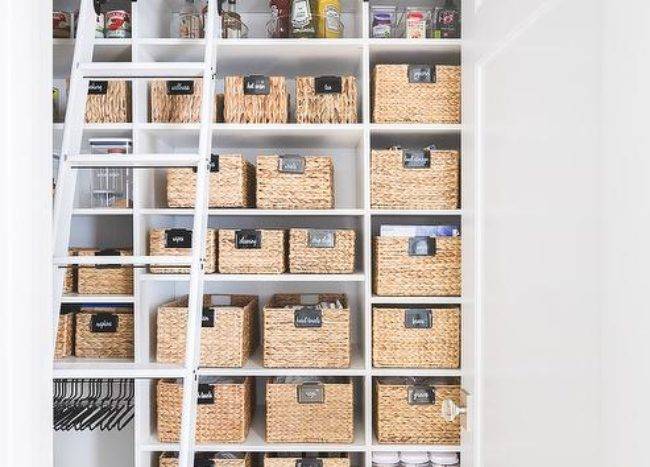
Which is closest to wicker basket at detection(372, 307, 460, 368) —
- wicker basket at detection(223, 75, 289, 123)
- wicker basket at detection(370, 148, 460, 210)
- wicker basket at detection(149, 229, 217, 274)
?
wicker basket at detection(370, 148, 460, 210)

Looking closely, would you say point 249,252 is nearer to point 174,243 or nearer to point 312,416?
point 174,243

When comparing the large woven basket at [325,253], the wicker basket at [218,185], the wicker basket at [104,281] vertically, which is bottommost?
the wicker basket at [104,281]

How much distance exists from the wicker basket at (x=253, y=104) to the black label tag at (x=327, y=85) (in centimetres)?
14

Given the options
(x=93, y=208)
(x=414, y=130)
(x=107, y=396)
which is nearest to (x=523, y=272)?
(x=414, y=130)

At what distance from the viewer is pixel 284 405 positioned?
219 centimetres

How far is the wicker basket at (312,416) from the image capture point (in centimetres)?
218

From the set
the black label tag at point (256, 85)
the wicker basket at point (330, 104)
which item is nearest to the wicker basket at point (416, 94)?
the wicker basket at point (330, 104)

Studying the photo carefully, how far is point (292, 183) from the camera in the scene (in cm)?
222

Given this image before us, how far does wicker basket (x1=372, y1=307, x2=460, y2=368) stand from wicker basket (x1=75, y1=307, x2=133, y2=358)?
0.89 m

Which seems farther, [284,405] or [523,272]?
[284,405]

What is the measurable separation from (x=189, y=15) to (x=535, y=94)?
1.45 meters

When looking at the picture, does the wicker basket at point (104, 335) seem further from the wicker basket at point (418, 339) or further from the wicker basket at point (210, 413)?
the wicker basket at point (418, 339)

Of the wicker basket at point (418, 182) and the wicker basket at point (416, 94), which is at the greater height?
the wicker basket at point (416, 94)

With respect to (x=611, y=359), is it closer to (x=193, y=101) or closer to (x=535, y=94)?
(x=535, y=94)
